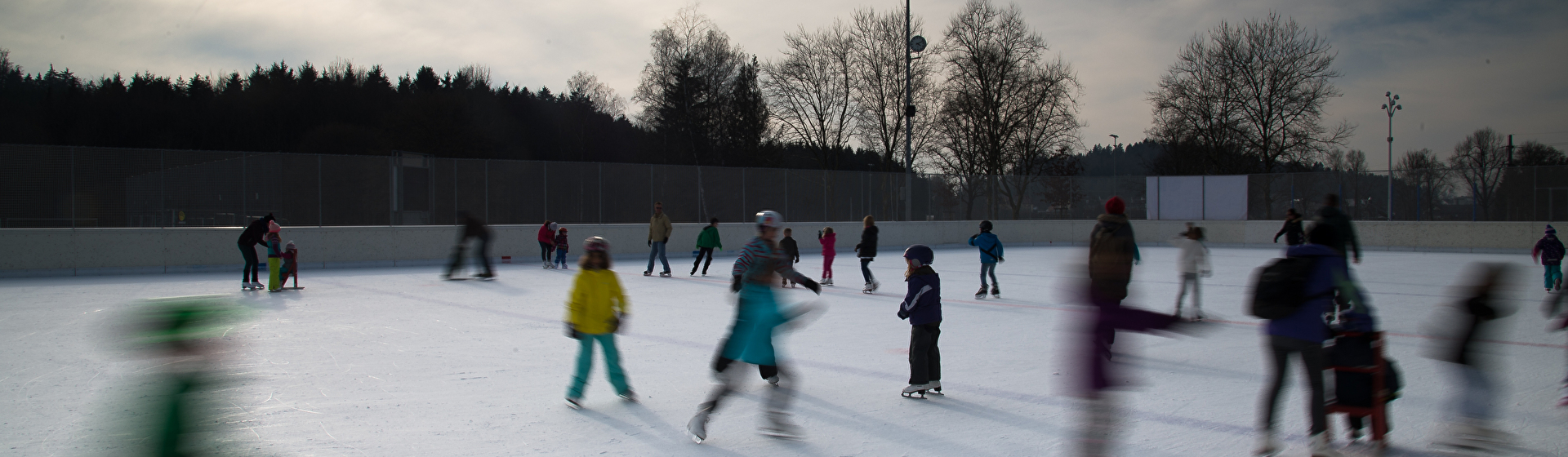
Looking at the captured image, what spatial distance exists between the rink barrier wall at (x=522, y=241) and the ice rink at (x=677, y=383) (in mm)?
6082

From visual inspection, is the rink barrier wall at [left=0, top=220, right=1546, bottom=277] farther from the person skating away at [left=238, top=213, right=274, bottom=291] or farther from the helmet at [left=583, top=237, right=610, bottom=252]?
the helmet at [left=583, top=237, right=610, bottom=252]

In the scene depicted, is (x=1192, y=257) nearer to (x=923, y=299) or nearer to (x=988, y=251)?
(x=988, y=251)

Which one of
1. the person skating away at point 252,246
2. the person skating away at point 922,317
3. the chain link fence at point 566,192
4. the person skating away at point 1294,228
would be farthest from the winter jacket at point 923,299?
the chain link fence at point 566,192

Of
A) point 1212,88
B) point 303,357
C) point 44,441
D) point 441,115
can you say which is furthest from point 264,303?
point 1212,88

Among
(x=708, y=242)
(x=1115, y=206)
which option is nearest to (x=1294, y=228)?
(x=1115, y=206)

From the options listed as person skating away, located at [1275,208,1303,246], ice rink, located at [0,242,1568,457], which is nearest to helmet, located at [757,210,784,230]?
ice rink, located at [0,242,1568,457]

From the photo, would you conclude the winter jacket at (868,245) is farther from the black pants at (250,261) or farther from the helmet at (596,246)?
the black pants at (250,261)

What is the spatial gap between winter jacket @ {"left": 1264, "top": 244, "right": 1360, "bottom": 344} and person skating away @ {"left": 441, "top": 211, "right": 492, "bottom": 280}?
14.0 m

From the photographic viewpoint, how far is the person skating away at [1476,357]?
404cm

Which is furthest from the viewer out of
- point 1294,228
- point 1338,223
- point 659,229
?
point 659,229

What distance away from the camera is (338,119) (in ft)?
178

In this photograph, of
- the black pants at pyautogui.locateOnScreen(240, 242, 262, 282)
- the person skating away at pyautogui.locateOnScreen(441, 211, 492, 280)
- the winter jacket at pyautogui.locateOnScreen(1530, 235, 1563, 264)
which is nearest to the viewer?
the winter jacket at pyautogui.locateOnScreen(1530, 235, 1563, 264)

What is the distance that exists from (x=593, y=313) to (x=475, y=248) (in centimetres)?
1159

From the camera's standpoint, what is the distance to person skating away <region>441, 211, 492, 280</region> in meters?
15.3
